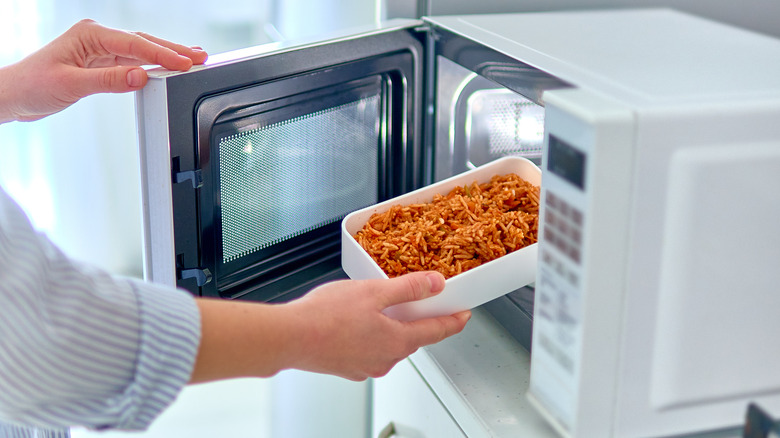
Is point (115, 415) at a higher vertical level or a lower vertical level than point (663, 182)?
lower

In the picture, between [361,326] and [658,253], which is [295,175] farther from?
[658,253]

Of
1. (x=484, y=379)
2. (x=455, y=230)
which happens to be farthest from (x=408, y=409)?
(x=455, y=230)

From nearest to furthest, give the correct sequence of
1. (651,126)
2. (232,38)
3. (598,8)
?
(651,126) → (598,8) → (232,38)

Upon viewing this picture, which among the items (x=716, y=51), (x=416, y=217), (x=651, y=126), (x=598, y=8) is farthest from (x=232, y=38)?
(x=651, y=126)

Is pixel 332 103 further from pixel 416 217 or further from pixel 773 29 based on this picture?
pixel 773 29

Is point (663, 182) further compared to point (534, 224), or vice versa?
point (534, 224)

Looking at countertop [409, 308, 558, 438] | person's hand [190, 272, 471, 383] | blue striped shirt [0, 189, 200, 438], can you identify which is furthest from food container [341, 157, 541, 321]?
blue striped shirt [0, 189, 200, 438]

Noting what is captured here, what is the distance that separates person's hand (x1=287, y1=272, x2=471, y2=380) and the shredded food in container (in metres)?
0.07

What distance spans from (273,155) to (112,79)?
209 mm

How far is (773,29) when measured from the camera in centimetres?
114

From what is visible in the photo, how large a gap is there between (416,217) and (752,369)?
397 millimetres

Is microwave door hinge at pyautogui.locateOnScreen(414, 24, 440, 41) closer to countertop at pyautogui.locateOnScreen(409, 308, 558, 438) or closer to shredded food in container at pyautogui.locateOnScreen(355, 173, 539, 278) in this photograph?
shredded food in container at pyautogui.locateOnScreen(355, 173, 539, 278)

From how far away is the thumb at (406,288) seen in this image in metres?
0.73

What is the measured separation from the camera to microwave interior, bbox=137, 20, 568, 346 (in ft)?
2.63
